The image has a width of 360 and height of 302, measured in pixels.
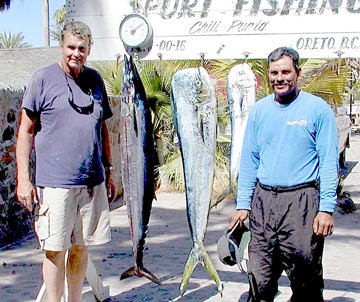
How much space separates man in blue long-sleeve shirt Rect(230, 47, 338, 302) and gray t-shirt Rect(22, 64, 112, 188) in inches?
42.3

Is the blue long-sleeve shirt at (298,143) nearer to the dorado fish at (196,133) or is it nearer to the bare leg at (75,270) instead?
the dorado fish at (196,133)

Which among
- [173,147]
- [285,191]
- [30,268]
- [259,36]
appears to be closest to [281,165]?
[285,191]

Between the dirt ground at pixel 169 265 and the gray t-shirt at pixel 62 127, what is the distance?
1622 mm

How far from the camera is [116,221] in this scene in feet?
32.8

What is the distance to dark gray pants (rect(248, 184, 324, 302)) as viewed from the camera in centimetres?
383

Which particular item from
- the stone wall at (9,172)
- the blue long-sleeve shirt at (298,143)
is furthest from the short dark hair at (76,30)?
the stone wall at (9,172)

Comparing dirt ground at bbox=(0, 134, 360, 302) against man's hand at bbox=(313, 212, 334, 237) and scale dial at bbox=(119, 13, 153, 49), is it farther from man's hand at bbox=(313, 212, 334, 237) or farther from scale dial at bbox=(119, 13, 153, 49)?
scale dial at bbox=(119, 13, 153, 49)

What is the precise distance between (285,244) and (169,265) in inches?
135

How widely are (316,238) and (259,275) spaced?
1.49 ft

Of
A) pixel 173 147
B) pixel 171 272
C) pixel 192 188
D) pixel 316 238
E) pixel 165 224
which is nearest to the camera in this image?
pixel 316 238

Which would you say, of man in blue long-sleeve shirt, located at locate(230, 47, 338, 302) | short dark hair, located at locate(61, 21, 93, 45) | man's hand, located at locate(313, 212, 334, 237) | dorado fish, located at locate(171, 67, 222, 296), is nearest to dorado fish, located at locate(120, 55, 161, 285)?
dorado fish, located at locate(171, 67, 222, 296)

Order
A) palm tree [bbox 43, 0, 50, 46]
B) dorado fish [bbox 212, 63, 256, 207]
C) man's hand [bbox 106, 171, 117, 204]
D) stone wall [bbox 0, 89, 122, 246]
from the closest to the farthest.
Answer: dorado fish [bbox 212, 63, 256, 207]
man's hand [bbox 106, 171, 117, 204]
stone wall [bbox 0, 89, 122, 246]
palm tree [bbox 43, 0, 50, 46]

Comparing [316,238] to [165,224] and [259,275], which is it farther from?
[165,224]

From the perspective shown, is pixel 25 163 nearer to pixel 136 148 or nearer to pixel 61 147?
pixel 61 147
